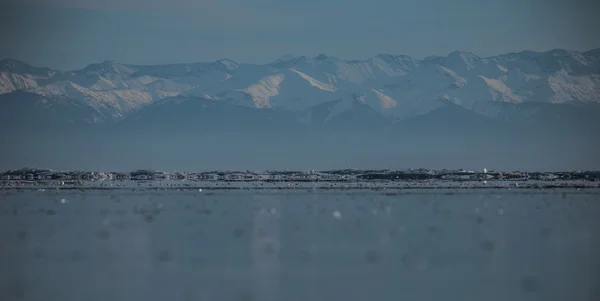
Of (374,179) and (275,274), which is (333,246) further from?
(374,179)

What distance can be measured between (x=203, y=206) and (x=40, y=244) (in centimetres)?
1681

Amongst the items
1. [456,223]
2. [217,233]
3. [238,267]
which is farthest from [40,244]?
[456,223]

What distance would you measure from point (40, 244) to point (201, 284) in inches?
381

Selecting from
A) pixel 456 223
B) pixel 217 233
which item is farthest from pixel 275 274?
pixel 456 223

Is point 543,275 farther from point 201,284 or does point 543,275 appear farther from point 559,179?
point 559,179

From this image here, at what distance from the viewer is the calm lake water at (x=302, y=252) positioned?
2102 cm

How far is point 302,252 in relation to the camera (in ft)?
87.9

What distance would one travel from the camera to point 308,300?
1988cm

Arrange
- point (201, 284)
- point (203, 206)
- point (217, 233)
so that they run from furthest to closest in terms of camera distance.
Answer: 1. point (203, 206)
2. point (217, 233)
3. point (201, 284)

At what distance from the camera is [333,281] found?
72.2ft

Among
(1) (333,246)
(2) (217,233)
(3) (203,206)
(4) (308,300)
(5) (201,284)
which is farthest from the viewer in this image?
(3) (203,206)

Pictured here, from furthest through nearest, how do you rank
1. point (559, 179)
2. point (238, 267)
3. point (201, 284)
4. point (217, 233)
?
point (559, 179) → point (217, 233) → point (238, 267) → point (201, 284)

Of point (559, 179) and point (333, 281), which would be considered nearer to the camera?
point (333, 281)

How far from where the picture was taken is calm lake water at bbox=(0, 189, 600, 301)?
21.0m
